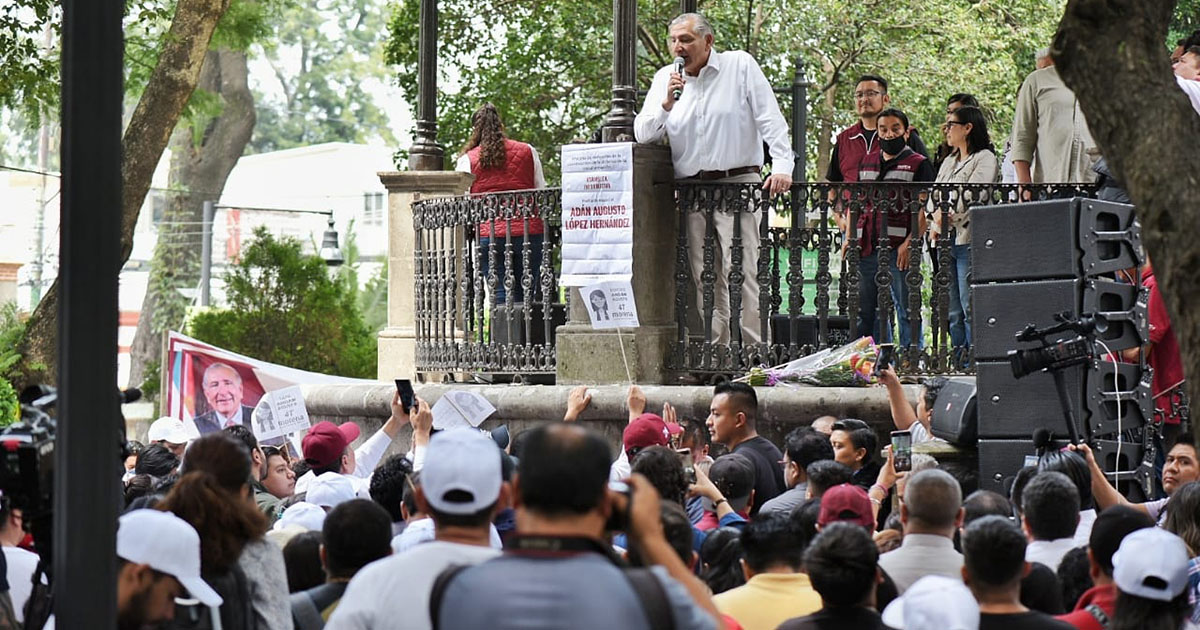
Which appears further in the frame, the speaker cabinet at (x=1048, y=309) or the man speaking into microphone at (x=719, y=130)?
the man speaking into microphone at (x=719, y=130)

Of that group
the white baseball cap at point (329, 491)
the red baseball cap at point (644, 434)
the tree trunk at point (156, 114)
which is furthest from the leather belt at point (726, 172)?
the tree trunk at point (156, 114)

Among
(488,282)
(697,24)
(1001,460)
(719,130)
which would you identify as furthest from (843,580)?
(488,282)

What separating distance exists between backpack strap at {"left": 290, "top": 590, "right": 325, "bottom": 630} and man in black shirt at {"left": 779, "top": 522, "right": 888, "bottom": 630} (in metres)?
1.43

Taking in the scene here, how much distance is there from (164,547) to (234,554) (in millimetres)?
457

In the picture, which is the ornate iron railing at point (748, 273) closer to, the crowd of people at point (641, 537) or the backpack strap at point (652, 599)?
the crowd of people at point (641, 537)

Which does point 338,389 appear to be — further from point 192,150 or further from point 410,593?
point 192,150

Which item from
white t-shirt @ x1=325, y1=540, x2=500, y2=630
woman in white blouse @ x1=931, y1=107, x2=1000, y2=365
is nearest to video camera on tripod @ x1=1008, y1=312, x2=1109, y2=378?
woman in white blouse @ x1=931, y1=107, x2=1000, y2=365

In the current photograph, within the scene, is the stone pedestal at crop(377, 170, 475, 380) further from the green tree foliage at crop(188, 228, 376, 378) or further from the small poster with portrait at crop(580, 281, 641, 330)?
the green tree foliage at crop(188, 228, 376, 378)

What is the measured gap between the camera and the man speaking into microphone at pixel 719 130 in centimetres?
1139

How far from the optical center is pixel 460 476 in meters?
4.45

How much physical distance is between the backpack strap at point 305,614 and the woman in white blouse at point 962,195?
6.30 metres

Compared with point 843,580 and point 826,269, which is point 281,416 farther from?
point 843,580

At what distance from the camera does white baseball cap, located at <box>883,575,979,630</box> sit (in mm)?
4711

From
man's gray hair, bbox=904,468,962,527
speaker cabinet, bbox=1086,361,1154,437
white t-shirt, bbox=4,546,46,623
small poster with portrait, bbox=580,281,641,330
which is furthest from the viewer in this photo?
small poster with portrait, bbox=580,281,641,330
